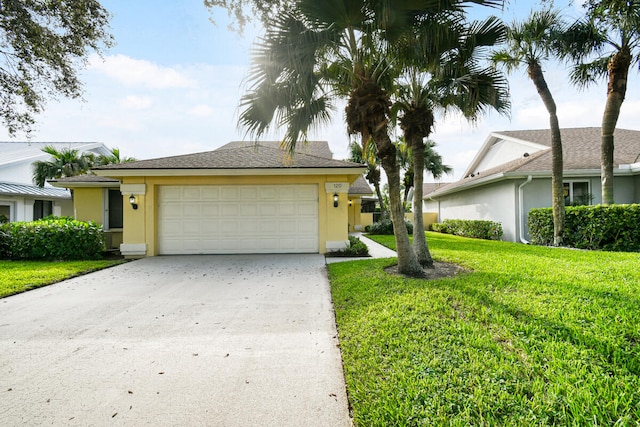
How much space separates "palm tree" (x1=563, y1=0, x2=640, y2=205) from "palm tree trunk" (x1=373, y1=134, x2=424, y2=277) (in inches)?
306

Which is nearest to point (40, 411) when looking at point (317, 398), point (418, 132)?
point (317, 398)

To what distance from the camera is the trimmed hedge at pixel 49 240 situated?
8414mm

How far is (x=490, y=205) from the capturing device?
1362 cm

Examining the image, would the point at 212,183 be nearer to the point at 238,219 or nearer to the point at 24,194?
the point at 238,219

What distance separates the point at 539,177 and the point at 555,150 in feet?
7.31

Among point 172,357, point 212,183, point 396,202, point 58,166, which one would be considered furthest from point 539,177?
point 58,166

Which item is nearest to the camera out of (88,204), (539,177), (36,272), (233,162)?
(36,272)

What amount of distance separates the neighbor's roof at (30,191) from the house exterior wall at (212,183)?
10.9 metres

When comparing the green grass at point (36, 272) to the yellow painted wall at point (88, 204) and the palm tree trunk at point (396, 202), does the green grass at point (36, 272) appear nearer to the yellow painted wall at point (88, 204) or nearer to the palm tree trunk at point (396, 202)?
the yellow painted wall at point (88, 204)

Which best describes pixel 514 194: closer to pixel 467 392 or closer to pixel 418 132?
pixel 418 132

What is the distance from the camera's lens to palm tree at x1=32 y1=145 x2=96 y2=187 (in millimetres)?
15258

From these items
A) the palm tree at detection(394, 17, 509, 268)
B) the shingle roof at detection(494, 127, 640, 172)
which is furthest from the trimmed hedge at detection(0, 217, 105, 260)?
the shingle roof at detection(494, 127, 640, 172)

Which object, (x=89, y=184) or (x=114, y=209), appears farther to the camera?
(x=114, y=209)

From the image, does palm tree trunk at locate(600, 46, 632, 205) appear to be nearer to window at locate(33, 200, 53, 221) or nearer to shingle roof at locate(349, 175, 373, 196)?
shingle roof at locate(349, 175, 373, 196)
